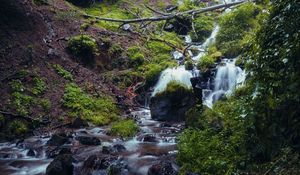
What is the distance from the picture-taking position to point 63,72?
16172 millimetres

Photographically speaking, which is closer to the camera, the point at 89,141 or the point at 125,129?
the point at 89,141

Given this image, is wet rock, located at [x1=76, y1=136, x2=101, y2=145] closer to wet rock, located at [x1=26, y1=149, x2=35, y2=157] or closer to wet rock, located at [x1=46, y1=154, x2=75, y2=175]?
wet rock, located at [x1=26, y1=149, x2=35, y2=157]

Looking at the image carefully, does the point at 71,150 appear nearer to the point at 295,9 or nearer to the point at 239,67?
the point at 295,9

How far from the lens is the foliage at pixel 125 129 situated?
12125 millimetres

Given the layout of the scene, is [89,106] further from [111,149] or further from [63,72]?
[111,149]

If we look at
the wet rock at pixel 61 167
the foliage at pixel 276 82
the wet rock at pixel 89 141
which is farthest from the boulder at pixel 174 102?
the foliage at pixel 276 82

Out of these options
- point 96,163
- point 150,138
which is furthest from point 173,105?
point 96,163

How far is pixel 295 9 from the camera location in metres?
5.79

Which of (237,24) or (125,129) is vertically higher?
(237,24)

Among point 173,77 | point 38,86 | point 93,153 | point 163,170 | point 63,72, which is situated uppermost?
point 63,72

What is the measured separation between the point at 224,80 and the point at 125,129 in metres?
5.71

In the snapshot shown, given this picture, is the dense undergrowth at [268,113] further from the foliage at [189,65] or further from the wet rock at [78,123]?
the foliage at [189,65]

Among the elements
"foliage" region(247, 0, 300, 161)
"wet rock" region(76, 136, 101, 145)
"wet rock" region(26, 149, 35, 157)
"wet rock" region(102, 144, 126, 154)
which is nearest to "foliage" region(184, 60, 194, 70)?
"wet rock" region(76, 136, 101, 145)

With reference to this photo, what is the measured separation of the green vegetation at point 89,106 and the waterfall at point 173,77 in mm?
2022
